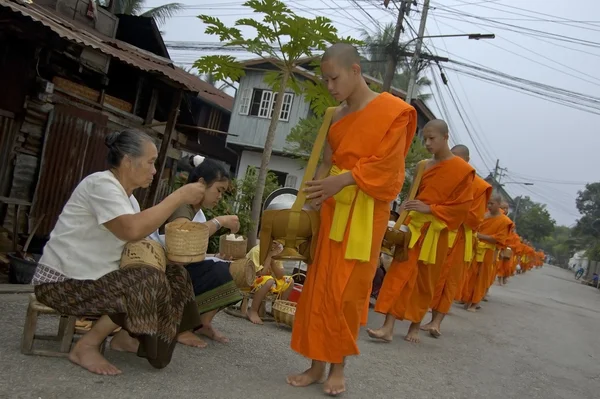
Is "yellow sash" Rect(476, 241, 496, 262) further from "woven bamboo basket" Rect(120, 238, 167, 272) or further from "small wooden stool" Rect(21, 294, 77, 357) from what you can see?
"small wooden stool" Rect(21, 294, 77, 357)

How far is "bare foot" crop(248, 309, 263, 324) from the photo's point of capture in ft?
17.0

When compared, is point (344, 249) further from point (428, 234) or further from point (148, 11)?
point (148, 11)

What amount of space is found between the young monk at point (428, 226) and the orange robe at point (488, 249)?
165 inches

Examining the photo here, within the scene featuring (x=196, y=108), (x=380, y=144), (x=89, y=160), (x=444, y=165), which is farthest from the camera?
(x=196, y=108)

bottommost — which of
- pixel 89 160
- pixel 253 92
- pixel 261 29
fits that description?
pixel 89 160

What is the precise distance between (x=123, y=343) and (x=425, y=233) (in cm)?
308

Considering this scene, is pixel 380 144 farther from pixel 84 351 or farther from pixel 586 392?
pixel 586 392

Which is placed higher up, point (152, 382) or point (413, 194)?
point (413, 194)

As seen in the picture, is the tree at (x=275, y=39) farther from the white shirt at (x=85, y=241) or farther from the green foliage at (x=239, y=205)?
the white shirt at (x=85, y=241)

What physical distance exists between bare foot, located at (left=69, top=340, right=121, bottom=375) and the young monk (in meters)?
2.85

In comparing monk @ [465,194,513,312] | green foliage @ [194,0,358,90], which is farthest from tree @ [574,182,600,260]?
green foliage @ [194,0,358,90]

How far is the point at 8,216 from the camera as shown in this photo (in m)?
7.86

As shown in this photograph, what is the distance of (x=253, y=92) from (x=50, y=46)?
16.9 meters

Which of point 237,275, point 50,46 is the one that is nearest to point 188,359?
point 237,275
